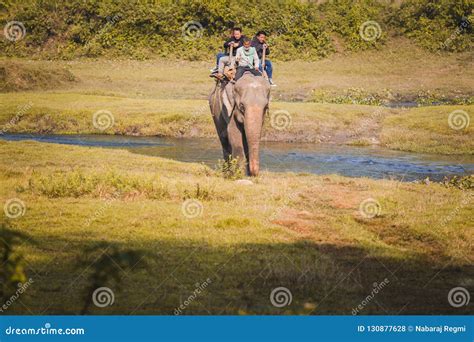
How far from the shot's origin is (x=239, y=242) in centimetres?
1293

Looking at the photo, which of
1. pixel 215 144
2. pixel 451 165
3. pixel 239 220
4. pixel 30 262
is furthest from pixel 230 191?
pixel 215 144

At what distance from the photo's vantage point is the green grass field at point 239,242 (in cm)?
1016

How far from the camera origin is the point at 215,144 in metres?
33.6

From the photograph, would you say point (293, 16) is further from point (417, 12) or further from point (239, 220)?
point (239, 220)

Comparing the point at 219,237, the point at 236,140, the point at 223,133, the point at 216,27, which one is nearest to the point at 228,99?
the point at 236,140

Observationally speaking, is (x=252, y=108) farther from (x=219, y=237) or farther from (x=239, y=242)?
(x=239, y=242)

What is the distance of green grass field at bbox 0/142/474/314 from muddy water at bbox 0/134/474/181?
19.3 feet

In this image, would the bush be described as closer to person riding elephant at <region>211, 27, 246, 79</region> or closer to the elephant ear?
person riding elephant at <region>211, 27, 246, 79</region>

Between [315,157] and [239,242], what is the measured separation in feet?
57.4

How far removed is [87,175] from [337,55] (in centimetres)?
4867

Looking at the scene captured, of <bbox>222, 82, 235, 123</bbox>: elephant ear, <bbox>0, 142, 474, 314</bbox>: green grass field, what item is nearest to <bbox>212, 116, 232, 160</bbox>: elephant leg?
<bbox>222, 82, 235, 123</bbox>: elephant ear

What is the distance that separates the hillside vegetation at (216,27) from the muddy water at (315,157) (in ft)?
97.3

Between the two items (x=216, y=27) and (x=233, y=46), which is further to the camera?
(x=216, y=27)

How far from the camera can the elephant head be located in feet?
64.2
